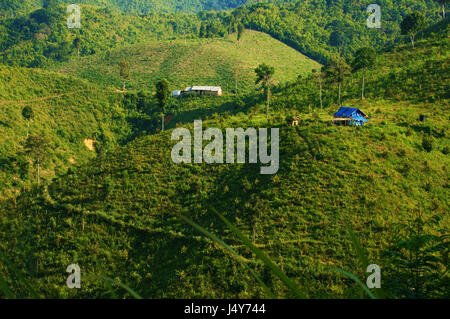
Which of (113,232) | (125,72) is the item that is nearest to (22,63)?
(125,72)

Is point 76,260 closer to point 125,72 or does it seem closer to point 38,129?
point 38,129

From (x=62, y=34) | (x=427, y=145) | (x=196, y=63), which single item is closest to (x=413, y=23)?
(x=427, y=145)

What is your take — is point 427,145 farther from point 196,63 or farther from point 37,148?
point 196,63

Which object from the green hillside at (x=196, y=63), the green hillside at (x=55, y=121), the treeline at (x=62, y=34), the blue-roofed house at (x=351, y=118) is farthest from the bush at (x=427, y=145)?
the treeline at (x=62, y=34)

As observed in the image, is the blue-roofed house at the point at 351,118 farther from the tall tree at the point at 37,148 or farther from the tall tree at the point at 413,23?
the tall tree at the point at 413,23

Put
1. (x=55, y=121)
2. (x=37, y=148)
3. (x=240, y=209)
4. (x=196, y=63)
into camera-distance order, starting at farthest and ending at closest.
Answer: (x=196, y=63), (x=55, y=121), (x=37, y=148), (x=240, y=209)

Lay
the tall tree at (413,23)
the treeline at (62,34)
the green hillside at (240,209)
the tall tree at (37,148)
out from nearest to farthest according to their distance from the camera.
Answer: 1. the green hillside at (240,209)
2. the tall tree at (37,148)
3. the tall tree at (413,23)
4. the treeline at (62,34)
